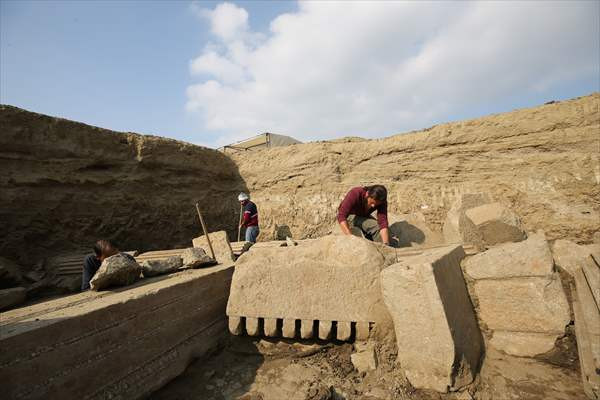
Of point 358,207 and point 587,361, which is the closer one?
point 587,361

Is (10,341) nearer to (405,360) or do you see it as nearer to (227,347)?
(227,347)

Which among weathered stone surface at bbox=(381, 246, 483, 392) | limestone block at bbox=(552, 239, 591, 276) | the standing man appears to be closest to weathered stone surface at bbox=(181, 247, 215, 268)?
weathered stone surface at bbox=(381, 246, 483, 392)

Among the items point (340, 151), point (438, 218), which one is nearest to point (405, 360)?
point (438, 218)

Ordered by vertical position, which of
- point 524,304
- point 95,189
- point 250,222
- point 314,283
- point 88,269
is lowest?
point 524,304

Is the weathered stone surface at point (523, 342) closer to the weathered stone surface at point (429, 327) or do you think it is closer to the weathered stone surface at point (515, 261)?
the weathered stone surface at point (429, 327)

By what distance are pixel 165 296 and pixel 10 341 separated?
3.29 feet

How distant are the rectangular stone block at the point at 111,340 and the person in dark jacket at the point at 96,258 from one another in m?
0.91

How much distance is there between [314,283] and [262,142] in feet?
29.4

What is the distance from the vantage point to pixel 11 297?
325cm

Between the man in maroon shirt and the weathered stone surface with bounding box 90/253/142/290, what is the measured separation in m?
2.52

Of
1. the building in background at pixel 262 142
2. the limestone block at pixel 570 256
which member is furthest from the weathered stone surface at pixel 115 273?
the building in background at pixel 262 142

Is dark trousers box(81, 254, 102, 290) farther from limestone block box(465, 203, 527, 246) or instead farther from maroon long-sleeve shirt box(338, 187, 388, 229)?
limestone block box(465, 203, 527, 246)

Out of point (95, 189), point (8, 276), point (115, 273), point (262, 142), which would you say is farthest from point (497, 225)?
point (262, 142)

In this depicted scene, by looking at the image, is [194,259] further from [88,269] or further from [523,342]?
[523,342]
